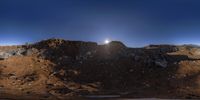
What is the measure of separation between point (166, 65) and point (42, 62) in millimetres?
17858

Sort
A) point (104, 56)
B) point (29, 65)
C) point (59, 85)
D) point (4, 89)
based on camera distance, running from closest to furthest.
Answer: point (4, 89)
point (59, 85)
point (29, 65)
point (104, 56)

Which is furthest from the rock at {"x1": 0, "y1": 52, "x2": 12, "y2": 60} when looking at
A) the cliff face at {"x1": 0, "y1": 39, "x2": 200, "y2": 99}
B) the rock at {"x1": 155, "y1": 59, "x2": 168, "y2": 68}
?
the rock at {"x1": 155, "y1": 59, "x2": 168, "y2": 68}

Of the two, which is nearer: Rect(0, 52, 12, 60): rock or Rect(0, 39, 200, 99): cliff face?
Rect(0, 39, 200, 99): cliff face

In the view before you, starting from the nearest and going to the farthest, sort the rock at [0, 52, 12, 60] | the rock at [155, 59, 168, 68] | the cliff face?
the cliff face, the rock at [155, 59, 168, 68], the rock at [0, 52, 12, 60]

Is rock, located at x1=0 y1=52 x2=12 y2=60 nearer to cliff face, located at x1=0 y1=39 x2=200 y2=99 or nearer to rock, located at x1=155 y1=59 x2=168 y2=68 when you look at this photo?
cliff face, located at x1=0 y1=39 x2=200 y2=99

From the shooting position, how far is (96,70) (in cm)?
6119

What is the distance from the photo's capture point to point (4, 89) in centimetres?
5038

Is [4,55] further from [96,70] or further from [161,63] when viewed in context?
[161,63]

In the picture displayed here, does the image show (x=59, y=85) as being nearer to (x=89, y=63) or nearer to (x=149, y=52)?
(x=89, y=63)

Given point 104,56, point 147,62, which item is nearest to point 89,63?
point 104,56

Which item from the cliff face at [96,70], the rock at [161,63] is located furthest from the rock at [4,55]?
the rock at [161,63]

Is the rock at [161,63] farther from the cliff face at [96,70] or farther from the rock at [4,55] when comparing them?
the rock at [4,55]

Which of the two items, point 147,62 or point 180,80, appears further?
point 147,62

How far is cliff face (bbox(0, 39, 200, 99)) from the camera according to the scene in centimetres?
5278
